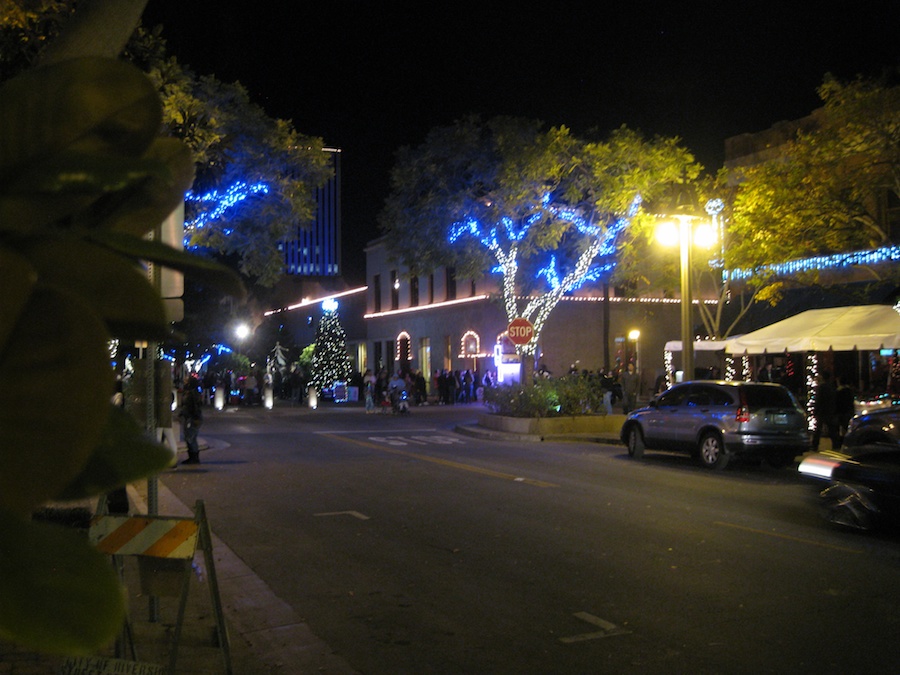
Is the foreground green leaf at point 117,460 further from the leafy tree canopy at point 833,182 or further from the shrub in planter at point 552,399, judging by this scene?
the shrub in planter at point 552,399

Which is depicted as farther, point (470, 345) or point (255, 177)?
point (470, 345)

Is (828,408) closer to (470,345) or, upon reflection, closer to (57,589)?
(57,589)

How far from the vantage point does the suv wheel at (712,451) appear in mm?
16641

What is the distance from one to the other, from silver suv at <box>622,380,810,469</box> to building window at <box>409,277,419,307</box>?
3180 centimetres

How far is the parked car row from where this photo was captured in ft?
34.5

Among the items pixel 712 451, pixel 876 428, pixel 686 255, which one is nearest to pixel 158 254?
pixel 876 428

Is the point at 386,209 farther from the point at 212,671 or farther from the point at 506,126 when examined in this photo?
the point at 212,671

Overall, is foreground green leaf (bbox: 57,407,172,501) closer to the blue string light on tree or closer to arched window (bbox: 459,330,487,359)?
the blue string light on tree

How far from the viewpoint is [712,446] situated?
1698 centimetres

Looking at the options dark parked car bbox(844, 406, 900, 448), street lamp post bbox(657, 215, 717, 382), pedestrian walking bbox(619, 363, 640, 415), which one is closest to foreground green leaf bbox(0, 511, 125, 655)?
dark parked car bbox(844, 406, 900, 448)

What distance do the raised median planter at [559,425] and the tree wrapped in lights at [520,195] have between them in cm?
519

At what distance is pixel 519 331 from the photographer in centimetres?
2484

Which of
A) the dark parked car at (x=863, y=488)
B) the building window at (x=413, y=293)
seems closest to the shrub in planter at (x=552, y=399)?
the dark parked car at (x=863, y=488)

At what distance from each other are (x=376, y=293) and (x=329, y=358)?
29.4 ft
